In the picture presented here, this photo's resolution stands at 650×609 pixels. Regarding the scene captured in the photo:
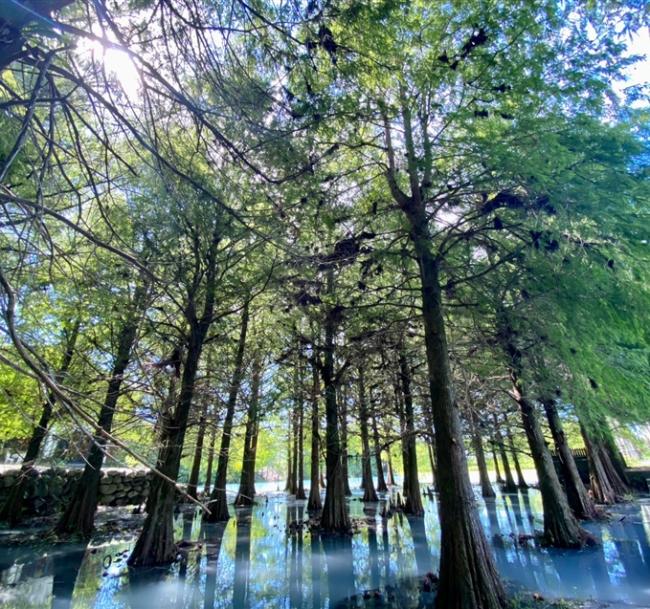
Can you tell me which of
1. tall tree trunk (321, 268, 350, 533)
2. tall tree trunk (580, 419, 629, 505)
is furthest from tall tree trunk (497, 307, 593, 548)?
tall tree trunk (580, 419, 629, 505)

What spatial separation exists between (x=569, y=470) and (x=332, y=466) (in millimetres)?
5778

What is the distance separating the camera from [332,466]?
10133mm

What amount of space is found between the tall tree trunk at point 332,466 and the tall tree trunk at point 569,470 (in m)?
5.18

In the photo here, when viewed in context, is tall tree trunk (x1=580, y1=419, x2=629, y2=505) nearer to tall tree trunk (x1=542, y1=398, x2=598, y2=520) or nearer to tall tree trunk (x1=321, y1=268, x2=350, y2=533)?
tall tree trunk (x1=542, y1=398, x2=598, y2=520)

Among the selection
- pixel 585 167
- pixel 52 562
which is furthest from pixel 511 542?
pixel 52 562

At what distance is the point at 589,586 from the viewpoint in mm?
5113

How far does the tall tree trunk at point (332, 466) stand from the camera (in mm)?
9617

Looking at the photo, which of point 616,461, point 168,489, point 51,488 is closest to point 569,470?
point 168,489

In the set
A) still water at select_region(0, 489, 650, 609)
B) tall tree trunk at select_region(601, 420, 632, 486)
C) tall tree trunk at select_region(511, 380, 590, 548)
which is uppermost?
tall tree trunk at select_region(601, 420, 632, 486)

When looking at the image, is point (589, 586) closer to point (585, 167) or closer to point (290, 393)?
point (585, 167)

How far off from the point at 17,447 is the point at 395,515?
13.6m

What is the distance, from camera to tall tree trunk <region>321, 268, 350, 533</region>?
9617mm

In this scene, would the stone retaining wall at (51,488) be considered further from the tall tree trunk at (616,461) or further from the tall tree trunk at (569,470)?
the tall tree trunk at (616,461)

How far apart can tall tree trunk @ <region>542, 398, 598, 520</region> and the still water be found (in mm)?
540
